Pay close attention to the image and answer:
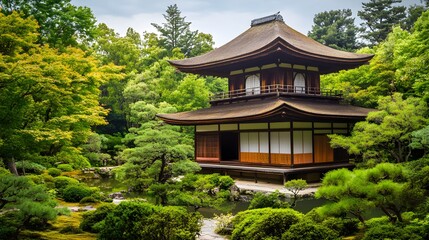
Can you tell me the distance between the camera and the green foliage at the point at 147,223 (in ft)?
26.5

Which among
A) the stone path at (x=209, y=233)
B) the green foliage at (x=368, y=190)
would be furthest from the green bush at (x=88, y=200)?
the green foliage at (x=368, y=190)

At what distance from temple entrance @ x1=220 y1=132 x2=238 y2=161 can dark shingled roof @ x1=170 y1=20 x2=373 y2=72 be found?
15.0 ft

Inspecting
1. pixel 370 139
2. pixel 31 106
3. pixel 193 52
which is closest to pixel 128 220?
pixel 31 106

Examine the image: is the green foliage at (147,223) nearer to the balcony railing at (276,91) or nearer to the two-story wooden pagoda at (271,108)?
the two-story wooden pagoda at (271,108)

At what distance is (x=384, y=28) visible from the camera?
5569 centimetres

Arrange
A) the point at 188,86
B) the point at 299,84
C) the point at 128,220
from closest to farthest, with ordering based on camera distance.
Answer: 1. the point at 128,220
2. the point at 299,84
3. the point at 188,86

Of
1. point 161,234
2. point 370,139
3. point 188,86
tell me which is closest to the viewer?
point 161,234

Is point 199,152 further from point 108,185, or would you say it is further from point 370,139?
point 370,139

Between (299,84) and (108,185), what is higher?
(299,84)

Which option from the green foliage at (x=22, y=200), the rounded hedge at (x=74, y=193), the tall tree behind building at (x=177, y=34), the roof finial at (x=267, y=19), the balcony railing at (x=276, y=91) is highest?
the tall tree behind building at (x=177, y=34)

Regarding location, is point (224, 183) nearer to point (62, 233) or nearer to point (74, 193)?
point (74, 193)

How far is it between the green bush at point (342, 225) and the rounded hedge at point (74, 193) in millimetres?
9446

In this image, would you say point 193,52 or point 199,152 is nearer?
point 199,152

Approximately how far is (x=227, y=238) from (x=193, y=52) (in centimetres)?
4657
